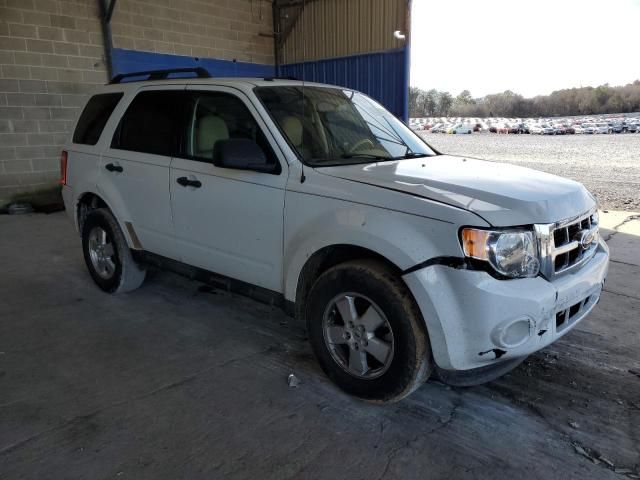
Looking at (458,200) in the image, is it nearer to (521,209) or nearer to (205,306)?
(521,209)

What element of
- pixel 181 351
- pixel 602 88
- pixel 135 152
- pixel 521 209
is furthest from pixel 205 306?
pixel 602 88

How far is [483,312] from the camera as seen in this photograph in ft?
7.73

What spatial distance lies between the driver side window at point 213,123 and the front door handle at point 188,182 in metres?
0.17

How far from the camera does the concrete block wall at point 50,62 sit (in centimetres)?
864

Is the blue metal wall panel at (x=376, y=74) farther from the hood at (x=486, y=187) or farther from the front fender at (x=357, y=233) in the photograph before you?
the front fender at (x=357, y=233)

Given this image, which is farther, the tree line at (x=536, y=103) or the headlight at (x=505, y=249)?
the tree line at (x=536, y=103)

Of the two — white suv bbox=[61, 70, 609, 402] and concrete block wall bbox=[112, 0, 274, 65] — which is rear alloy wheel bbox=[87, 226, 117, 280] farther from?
concrete block wall bbox=[112, 0, 274, 65]

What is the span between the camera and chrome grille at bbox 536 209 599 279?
2508 millimetres

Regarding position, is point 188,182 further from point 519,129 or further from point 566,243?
point 519,129

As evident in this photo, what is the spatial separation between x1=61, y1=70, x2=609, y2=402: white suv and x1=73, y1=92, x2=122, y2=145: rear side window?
8 centimetres

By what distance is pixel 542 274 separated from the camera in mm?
2502

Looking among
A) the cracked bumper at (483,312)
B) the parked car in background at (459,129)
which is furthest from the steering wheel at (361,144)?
the parked car in background at (459,129)

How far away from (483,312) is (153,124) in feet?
9.92

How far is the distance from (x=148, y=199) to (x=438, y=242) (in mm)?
2563
